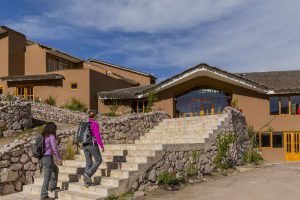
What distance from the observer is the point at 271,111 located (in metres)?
23.5

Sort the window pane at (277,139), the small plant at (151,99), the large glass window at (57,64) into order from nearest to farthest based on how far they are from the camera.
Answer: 1. the window pane at (277,139)
2. the small plant at (151,99)
3. the large glass window at (57,64)

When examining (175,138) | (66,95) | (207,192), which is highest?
(66,95)

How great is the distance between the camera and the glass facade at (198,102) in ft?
86.1

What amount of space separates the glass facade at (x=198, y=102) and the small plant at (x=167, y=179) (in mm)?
15473

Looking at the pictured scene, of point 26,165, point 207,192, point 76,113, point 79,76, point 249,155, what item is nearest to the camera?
point 207,192

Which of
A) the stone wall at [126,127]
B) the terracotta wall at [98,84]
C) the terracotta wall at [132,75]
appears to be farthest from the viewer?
the terracotta wall at [132,75]

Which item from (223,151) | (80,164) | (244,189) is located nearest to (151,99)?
(223,151)

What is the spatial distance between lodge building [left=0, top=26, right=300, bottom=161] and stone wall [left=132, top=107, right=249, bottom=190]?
6.59 metres

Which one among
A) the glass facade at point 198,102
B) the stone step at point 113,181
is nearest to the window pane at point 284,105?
the glass facade at point 198,102

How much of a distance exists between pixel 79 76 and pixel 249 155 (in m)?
15.8

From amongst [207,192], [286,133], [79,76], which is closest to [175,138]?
[207,192]

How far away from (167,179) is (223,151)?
4.46m

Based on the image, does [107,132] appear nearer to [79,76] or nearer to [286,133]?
[286,133]

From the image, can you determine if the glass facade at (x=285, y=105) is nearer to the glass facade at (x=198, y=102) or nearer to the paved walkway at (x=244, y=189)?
the glass facade at (x=198, y=102)
